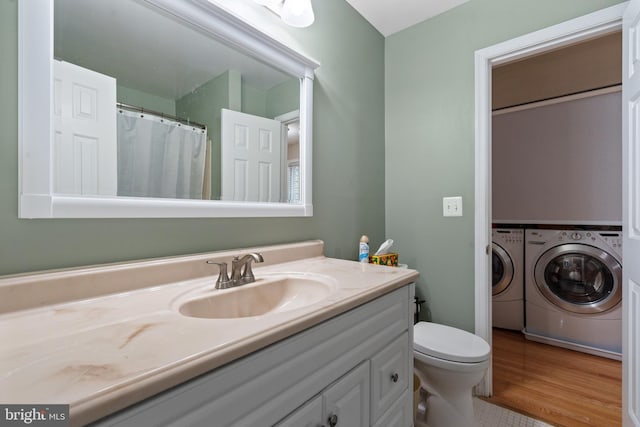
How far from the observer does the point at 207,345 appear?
19.1 inches

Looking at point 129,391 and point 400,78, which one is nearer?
point 129,391

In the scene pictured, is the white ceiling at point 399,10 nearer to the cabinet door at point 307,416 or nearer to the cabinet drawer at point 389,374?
the cabinet drawer at point 389,374

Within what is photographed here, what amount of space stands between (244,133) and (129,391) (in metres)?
0.97

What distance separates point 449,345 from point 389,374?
569 mm

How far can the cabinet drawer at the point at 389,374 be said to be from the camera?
853 mm

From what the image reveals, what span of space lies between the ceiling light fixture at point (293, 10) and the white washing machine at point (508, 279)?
242 cm

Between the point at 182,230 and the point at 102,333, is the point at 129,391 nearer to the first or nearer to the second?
the point at 102,333

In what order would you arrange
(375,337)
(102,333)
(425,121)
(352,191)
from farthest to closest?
(425,121), (352,191), (375,337), (102,333)

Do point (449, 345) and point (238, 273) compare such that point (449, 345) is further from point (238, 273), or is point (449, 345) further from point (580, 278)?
point (580, 278)

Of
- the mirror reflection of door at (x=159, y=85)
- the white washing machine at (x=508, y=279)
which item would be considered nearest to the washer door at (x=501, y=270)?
the white washing machine at (x=508, y=279)

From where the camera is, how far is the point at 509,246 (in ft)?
8.43

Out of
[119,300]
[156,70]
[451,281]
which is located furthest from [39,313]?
[451,281]

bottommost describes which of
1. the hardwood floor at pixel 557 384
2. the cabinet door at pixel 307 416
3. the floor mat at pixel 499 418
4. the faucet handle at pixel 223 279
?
the floor mat at pixel 499 418

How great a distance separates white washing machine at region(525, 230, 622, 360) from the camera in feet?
6.80
